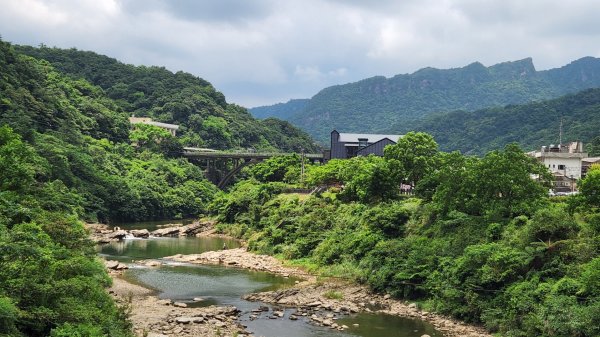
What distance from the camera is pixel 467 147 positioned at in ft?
429

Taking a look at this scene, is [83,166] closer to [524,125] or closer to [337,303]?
[337,303]

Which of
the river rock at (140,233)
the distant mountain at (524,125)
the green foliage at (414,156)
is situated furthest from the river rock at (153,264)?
the distant mountain at (524,125)

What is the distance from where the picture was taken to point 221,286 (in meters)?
36.5

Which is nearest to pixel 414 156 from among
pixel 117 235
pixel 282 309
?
pixel 282 309

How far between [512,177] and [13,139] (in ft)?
102

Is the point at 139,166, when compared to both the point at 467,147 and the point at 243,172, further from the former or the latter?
the point at 467,147

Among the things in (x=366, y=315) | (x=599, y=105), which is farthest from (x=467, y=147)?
(x=366, y=315)

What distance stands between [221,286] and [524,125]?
102m

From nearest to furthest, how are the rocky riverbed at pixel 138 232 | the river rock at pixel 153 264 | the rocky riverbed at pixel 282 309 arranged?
the rocky riverbed at pixel 282 309 < the river rock at pixel 153 264 < the rocky riverbed at pixel 138 232

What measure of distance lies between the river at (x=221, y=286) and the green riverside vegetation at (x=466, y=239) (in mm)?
3679

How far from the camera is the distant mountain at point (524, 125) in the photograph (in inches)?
3910

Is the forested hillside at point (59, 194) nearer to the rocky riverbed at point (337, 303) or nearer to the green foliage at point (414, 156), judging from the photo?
the rocky riverbed at point (337, 303)

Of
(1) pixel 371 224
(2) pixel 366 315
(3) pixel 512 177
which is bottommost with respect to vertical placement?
(2) pixel 366 315

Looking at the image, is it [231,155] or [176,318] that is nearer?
[176,318]
